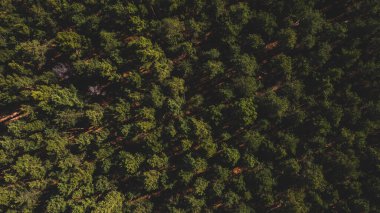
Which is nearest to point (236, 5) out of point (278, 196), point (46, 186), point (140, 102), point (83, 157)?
point (140, 102)

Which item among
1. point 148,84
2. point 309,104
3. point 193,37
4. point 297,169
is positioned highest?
point 193,37

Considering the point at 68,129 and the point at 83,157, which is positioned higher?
the point at 68,129

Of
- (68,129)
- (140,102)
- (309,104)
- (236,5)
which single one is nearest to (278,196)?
(309,104)

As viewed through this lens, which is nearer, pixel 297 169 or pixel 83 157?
pixel 297 169

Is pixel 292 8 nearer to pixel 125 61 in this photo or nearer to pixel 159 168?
pixel 125 61

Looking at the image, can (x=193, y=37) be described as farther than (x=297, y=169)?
Yes

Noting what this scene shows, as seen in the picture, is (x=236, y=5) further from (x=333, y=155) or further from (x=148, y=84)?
(x=333, y=155)
